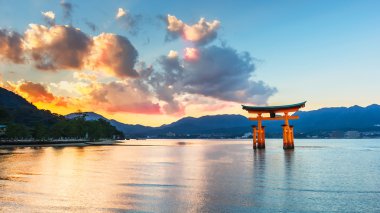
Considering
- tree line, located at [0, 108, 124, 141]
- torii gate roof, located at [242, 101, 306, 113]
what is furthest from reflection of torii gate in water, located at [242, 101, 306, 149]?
tree line, located at [0, 108, 124, 141]

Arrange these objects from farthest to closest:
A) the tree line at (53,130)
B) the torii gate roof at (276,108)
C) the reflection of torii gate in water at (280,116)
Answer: the tree line at (53,130) → the reflection of torii gate in water at (280,116) → the torii gate roof at (276,108)

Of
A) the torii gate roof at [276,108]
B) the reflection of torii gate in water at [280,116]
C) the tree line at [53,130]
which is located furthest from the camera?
the tree line at [53,130]

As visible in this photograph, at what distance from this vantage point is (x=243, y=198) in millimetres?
22594

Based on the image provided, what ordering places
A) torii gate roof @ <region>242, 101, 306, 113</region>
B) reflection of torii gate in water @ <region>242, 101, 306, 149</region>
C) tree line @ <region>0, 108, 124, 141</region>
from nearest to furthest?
torii gate roof @ <region>242, 101, 306, 113</region> < reflection of torii gate in water @ <region>242, 101, 306, 149</region> < tree line @ <region>0, 108, 124, 141</region>

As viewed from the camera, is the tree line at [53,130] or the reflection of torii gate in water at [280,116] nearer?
the reflection of torii gate in water at [280,116]

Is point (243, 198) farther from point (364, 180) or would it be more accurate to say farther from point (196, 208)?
point (364, 180)

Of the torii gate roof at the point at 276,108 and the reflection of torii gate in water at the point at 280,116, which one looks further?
the reflection of torii gate in water at the point at 280,116

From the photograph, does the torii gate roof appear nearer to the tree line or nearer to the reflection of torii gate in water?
the reflection of torii gate in water

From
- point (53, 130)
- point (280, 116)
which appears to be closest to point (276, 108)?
point (280, 116)

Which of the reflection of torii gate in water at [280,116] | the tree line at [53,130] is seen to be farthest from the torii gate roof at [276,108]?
the tree line at [53,130]

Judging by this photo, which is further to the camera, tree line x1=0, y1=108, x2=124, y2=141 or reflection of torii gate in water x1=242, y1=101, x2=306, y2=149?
→ tree line x1=0, y1=108, x2=124, y2=141

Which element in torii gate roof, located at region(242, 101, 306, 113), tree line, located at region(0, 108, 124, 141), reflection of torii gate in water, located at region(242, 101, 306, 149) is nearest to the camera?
torii gate roof, located at region(242, 101, 306, 113)

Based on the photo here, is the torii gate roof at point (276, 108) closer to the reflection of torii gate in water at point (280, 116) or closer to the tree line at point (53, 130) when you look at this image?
the reflection of torii gate in water at point (280, 116)

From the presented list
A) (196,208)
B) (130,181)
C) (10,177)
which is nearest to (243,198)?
(196,208)
